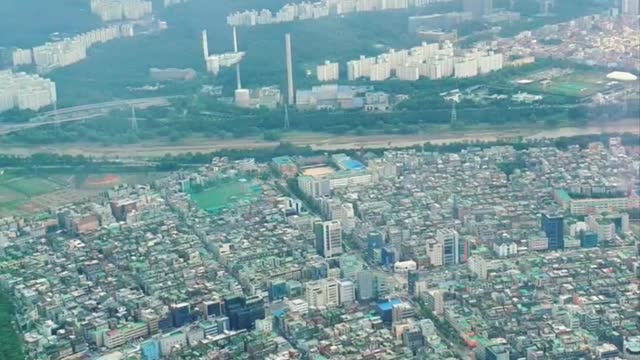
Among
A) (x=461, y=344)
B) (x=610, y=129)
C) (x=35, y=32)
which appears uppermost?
(x=35, y=32)

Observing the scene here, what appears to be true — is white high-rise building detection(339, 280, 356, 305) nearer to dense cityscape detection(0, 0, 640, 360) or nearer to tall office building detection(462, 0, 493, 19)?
dense cityscape detection(0, 0, 640, 360)

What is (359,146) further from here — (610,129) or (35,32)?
(35,32)

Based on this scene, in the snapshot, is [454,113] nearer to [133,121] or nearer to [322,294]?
[133,121]

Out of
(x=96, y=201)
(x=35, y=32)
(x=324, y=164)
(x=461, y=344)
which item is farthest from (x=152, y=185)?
(x=35, y=32)

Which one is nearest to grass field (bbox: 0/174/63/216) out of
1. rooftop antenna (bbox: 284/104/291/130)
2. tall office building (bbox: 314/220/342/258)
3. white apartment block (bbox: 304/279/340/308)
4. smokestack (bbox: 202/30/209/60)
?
rooftop antenna (bbox: 284/104/291/130)

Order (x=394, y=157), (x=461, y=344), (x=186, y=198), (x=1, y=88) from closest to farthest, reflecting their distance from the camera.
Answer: (x=461, y=344), (x=186, y=198), (x=394, y=157), (x=1, y=88)

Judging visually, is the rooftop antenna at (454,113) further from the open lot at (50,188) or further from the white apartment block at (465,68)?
the open lot at (50,188)

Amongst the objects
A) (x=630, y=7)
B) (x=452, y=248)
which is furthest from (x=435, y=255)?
(x=630, y=7)
